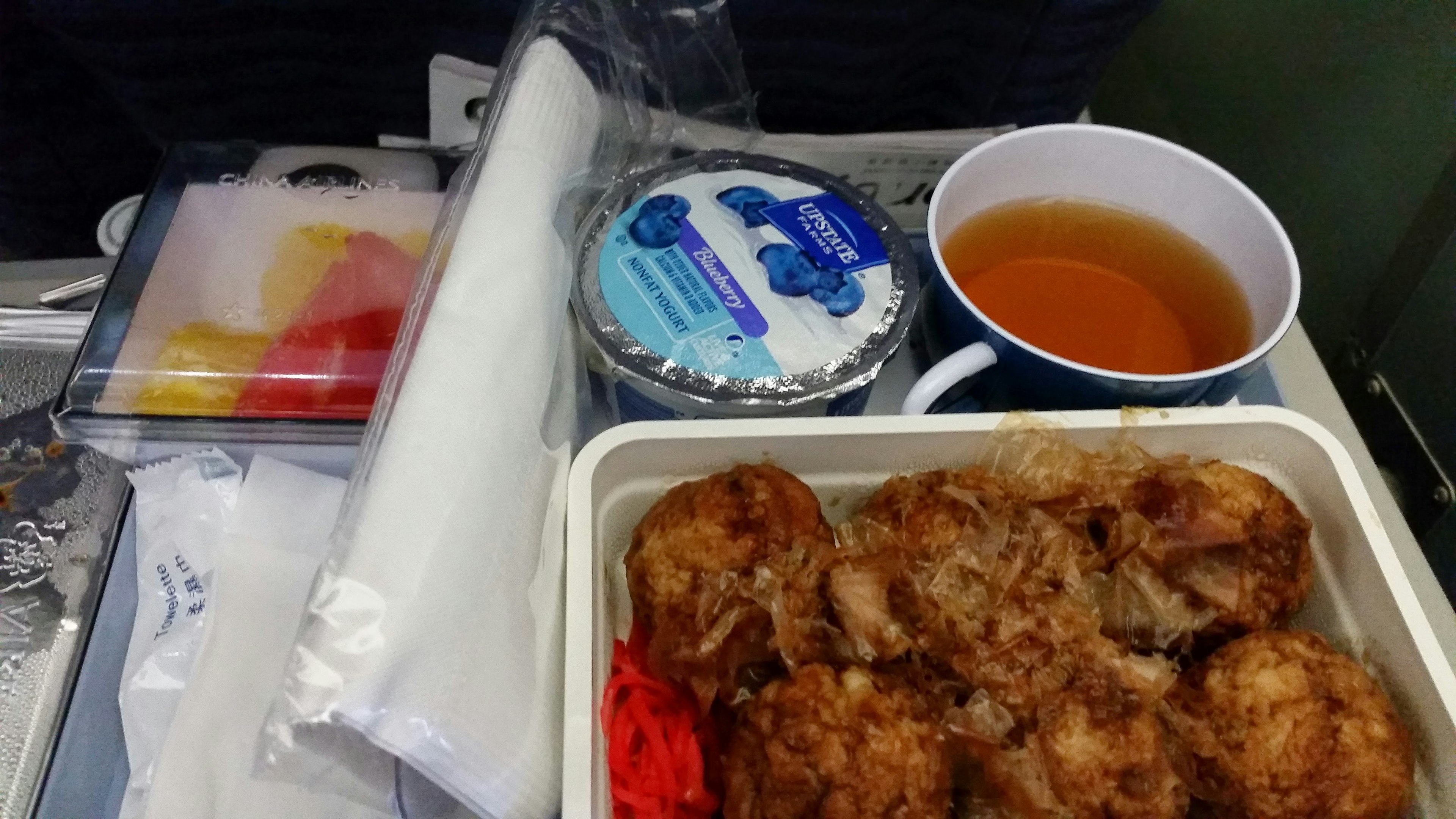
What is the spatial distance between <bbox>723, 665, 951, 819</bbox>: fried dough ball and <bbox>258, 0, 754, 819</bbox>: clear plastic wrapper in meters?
0.11

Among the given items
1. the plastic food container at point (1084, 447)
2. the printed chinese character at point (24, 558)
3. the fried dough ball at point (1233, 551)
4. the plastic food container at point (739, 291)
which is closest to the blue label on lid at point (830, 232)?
the plastic food container at point (739, 291)

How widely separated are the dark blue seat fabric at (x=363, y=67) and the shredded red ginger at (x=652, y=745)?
46 centimetres

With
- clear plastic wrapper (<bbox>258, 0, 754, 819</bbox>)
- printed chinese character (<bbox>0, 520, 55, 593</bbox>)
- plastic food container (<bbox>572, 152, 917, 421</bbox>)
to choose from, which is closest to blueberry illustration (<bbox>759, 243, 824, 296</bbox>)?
plastic food container (<bbox>572, 152, 917, 421</bbox>)

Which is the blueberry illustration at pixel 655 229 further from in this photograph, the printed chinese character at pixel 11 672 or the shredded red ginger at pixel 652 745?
the printed chinese character at pixel 11 672

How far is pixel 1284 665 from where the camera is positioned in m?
0.54

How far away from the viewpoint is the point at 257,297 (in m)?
0.72

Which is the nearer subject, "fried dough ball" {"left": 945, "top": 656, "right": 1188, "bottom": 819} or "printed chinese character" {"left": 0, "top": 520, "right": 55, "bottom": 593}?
"fried dough ball" {"left": 945, "top": 656, "right": 1188, "bottom": 819}

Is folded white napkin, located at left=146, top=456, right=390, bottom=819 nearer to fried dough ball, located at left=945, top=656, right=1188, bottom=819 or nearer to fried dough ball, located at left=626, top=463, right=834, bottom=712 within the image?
fried dough ball, located at left=626, top=463, right=834, bottom=712

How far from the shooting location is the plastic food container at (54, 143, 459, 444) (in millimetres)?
659

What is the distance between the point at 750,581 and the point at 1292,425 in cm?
36

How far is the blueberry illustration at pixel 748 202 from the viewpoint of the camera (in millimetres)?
675

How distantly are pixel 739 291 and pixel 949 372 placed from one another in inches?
5.4

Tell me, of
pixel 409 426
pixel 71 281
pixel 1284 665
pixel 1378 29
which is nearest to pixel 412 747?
pixel 409 426

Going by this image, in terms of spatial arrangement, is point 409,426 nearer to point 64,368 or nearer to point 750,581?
point 750,581
